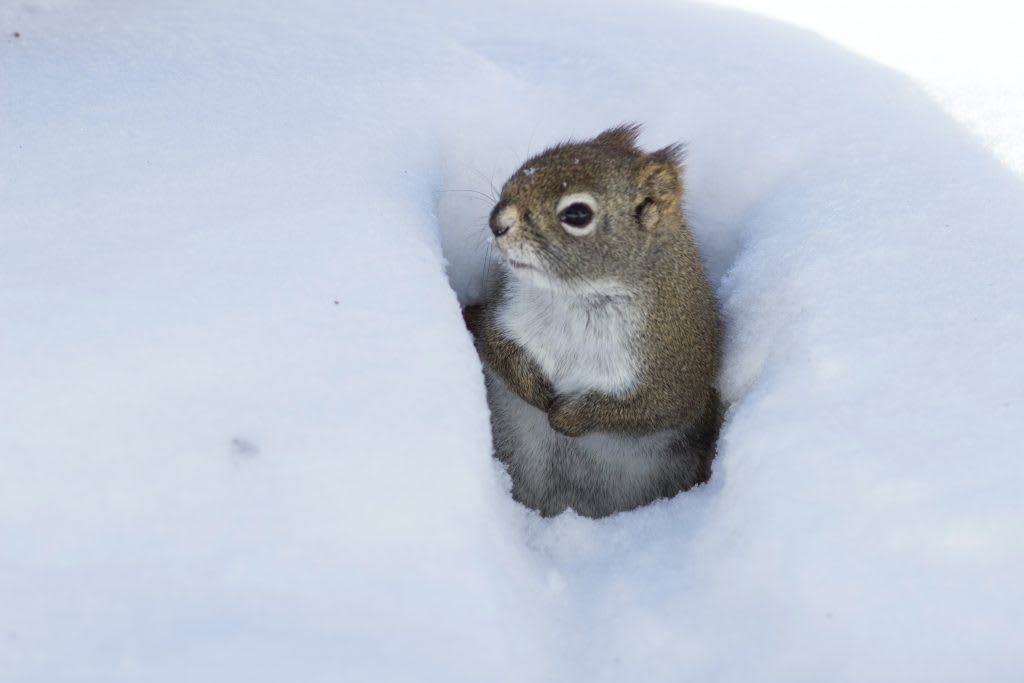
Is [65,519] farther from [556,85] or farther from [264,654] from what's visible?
[556,85]

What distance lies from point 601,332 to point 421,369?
62 centimetres

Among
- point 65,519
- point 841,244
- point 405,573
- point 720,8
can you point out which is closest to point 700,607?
point 405,573

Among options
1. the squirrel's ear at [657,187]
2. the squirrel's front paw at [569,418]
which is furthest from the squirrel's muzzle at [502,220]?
the squirrel's front paw at [569,418]

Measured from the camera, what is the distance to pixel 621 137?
225 centimetres

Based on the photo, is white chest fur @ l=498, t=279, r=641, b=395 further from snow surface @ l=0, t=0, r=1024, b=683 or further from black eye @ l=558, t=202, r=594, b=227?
snow surface @ l=0, t=0, r=1024, b=683

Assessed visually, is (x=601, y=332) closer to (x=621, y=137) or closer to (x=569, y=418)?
(x=569, y=418)

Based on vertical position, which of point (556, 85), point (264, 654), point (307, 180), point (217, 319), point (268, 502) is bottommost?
point (264, 654)

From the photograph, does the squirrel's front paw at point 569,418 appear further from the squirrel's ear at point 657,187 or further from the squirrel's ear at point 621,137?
the squirrel's ear at point 621,137

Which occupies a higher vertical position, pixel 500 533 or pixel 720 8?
pixel 720 8

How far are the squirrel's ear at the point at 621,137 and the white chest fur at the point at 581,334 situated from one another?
0.36 metres

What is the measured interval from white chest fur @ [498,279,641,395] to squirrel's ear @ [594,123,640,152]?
361mm

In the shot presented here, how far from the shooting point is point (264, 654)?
1.37 m

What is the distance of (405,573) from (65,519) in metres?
0.53

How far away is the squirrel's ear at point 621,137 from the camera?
7.29ft
